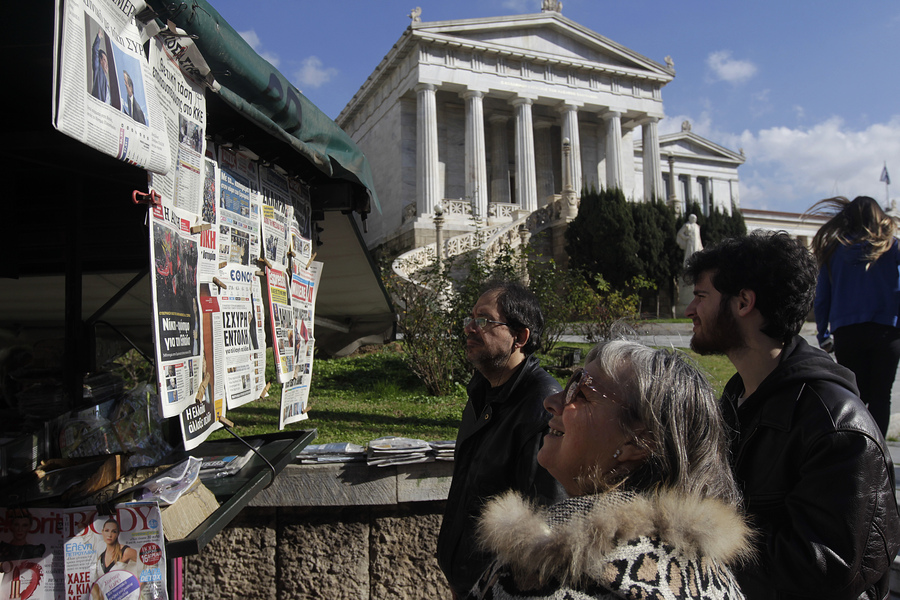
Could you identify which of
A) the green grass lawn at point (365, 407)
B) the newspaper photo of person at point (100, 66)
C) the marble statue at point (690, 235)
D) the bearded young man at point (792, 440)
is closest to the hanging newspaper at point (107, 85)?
the newspaper photo of person at point (100, 66)

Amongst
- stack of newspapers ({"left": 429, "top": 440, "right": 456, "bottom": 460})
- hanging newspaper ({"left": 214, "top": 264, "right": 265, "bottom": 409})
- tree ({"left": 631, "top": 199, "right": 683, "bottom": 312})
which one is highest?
tree ({"left": 631, "top": 199, "right": 683, "bottom": 312})

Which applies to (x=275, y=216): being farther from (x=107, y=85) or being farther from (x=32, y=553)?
(x=32, y=553)

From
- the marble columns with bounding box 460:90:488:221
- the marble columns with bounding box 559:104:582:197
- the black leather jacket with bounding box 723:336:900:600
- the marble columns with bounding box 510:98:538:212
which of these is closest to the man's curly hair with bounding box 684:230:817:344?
the black leather jacket with bounding box 723:336:900:600

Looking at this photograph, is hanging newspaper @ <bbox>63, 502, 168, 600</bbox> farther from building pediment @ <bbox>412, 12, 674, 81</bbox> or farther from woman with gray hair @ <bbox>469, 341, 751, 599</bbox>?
building pediment @ <bbox>412, 12, 674, 81</bbox>

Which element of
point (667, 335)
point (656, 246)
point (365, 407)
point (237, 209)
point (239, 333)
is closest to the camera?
point (239, 333)

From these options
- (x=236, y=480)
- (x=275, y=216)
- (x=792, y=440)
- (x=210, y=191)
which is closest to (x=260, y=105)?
(x=210, y=191)

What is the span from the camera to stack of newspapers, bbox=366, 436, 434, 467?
3.21m

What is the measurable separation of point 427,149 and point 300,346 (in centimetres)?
2858

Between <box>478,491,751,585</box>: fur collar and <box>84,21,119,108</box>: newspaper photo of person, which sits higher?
<box>84,21,119,108</box>: newspaper photo of person

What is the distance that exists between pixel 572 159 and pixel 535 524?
1339 inches

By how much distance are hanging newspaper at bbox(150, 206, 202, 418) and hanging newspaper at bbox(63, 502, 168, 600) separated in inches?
13.6

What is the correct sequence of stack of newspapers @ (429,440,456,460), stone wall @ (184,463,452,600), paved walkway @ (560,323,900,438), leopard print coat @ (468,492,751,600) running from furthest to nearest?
paved walkway @ (560,323,900,438)
stack of newspapers @ (429,440,456,460)
stone wall @ (184,463,452,600)
leopard print coat @ (468,492,751,600)

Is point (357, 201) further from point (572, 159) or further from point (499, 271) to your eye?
point (572, 159)

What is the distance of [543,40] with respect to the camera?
33.3 meters
